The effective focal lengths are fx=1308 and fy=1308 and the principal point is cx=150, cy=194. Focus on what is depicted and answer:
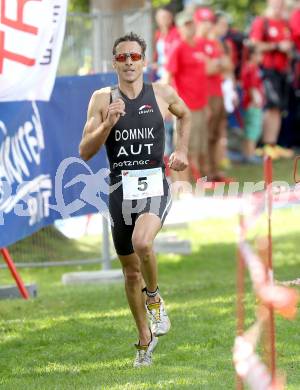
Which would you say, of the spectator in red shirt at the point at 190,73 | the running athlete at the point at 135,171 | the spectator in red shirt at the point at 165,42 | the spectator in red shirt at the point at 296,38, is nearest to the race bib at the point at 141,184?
the running athlete at the point at 135,171

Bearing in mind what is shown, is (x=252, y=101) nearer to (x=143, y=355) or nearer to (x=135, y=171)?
(x=135, y=171)

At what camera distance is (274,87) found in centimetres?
2164

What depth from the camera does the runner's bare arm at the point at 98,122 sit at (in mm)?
7766

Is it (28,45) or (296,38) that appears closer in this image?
(28,45)

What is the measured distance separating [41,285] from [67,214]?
1.74m

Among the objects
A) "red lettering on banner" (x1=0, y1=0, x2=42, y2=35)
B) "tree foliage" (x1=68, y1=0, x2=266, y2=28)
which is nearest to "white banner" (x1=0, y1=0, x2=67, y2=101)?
"red lettering on banner" (x1=0, y1=0, x2=42, y2=35)

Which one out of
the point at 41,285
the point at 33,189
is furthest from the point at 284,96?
the point at 33,189

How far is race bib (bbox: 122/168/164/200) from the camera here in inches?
320

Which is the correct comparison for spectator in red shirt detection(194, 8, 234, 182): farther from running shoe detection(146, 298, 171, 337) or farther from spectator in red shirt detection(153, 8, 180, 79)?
running shoe detection(146, 298, 171, 337)

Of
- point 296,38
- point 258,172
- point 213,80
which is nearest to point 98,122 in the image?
point 213,80

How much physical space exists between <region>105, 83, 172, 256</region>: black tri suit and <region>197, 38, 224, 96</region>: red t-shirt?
1029 cm

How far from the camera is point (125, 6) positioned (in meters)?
16.9

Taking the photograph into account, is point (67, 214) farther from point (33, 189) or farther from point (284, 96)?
point (284, 96)

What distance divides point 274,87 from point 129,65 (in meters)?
13.7
